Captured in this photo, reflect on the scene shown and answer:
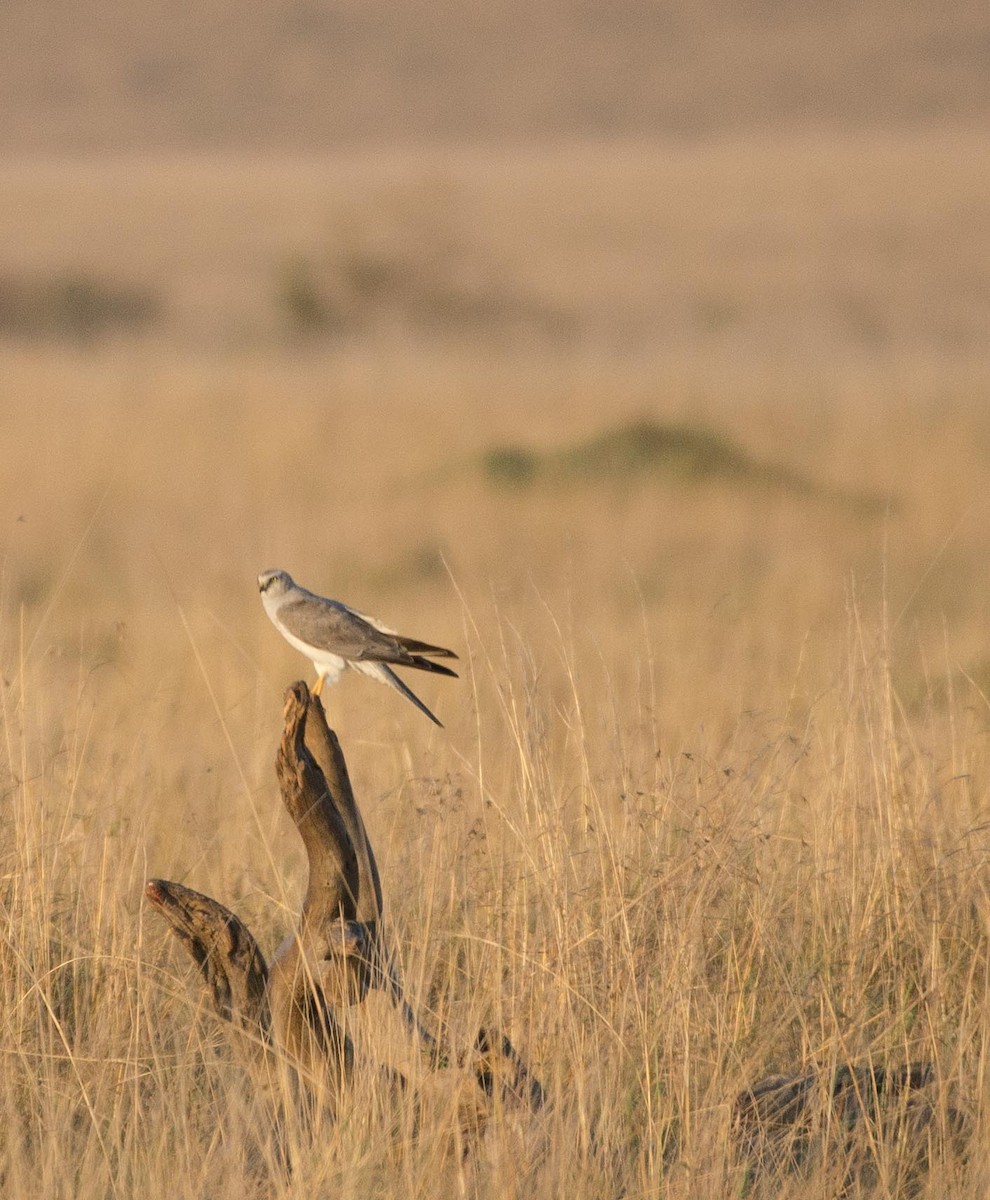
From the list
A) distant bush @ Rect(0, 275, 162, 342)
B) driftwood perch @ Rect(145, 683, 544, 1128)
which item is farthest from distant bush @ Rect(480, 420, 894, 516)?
distant bush @ Rect(0, 275, 162, 342)

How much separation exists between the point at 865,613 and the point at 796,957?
6440 millimetres

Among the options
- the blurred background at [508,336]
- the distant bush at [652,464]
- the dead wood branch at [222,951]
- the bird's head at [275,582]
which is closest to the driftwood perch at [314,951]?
the dead wood branch at [222,951]

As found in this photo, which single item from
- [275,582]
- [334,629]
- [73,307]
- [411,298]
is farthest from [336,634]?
[411,298]

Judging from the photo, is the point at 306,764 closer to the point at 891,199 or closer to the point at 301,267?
the point at 301,267

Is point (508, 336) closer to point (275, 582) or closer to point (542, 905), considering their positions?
point (275, 582)

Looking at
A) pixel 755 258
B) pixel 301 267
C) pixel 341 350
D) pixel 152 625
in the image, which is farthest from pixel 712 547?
pixel 755 258

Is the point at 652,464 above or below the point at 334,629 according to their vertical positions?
above

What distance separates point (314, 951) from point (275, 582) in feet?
3.40

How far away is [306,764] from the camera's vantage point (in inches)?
138

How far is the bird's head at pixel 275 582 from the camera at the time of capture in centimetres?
413

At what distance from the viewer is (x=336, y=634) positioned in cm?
394

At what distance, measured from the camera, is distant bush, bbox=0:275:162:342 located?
34.3 metres

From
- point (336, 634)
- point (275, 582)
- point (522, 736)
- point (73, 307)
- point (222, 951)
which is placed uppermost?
A: point (73, 307)

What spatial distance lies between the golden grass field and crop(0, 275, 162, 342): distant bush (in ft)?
25.0
